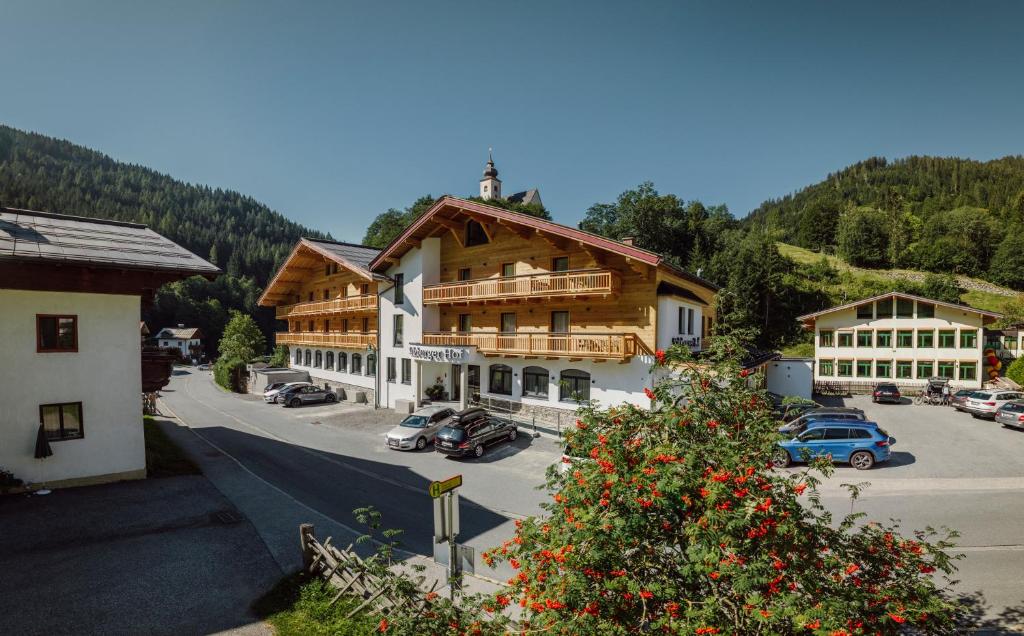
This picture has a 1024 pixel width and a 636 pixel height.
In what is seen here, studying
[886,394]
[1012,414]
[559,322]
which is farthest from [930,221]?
[559,322]

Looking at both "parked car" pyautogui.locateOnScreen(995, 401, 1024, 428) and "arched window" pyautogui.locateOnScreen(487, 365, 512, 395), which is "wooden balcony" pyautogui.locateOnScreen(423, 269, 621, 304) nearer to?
"arched window" pyautogui.locateOnScreen(487, 365, 512, 395)

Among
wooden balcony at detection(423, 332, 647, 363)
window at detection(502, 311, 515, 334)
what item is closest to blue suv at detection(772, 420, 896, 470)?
wooden balcony at detection(423, 332, 647, 363)

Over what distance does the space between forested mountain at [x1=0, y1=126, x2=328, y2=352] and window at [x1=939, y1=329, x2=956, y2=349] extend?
110292 mm

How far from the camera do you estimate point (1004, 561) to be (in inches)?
410

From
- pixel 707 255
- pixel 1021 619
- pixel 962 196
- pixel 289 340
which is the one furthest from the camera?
pixel 962 196

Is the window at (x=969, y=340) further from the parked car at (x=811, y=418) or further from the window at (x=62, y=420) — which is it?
the window at (x=62, y=420)

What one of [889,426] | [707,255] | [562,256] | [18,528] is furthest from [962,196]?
[18,528]

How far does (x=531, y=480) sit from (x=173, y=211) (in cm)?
16602

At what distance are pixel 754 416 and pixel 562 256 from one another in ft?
60.3

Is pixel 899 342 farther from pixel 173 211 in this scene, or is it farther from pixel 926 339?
pixel 173 211

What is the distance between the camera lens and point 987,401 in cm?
2441

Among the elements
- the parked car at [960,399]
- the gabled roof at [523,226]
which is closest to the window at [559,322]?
the gabled roof at [523,226]

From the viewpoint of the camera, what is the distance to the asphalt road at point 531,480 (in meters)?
11.3

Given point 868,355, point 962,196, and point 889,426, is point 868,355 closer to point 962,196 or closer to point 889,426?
point 889,426
